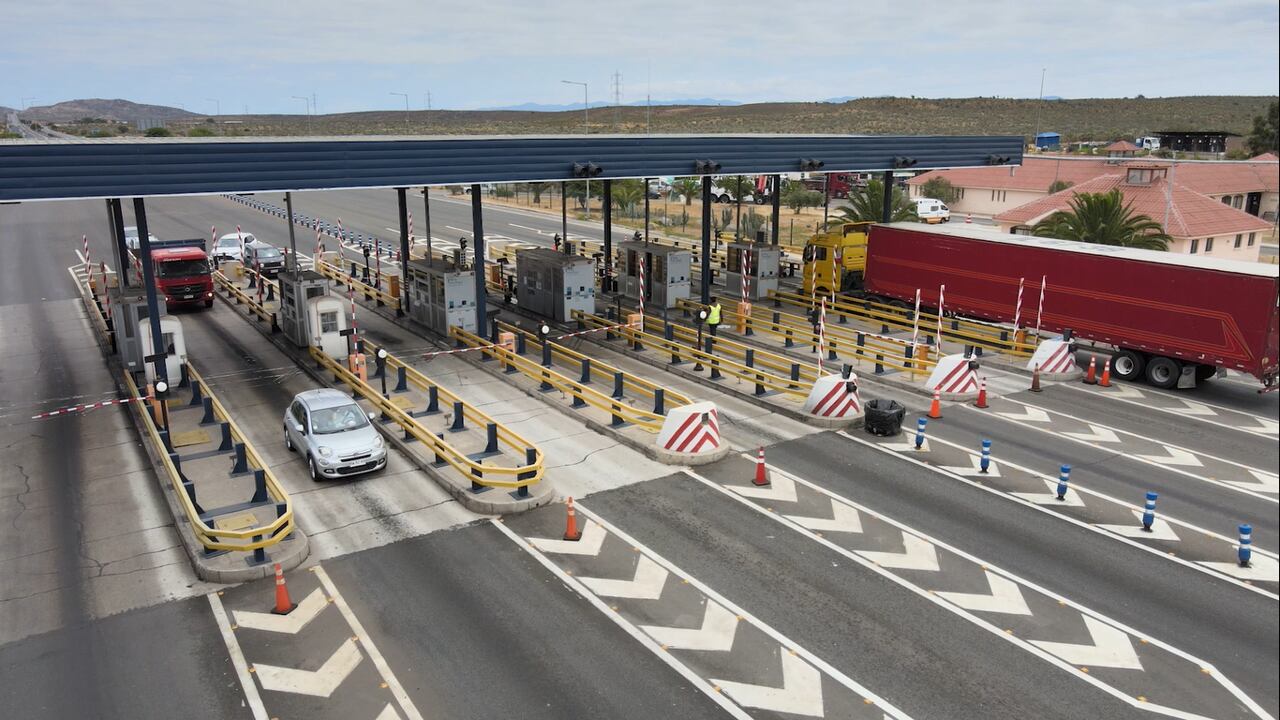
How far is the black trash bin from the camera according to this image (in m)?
21.3

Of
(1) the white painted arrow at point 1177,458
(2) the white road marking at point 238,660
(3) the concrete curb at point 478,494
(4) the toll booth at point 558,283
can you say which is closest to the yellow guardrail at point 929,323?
(1) the white painted arrow at point 1177,458

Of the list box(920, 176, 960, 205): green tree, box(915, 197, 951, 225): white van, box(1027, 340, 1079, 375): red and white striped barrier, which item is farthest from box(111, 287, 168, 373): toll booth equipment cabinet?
box(920, 176, 960, 205): green tree

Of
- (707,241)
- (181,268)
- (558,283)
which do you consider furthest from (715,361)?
(181,268)

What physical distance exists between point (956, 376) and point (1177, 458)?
5.78m

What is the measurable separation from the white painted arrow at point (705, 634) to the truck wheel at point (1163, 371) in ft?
59.4

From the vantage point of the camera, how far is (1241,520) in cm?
1675

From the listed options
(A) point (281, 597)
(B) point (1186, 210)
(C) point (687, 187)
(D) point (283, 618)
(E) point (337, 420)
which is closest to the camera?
(D) point (283, 618)

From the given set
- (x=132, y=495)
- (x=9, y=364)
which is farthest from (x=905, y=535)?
(x=9, y=364)

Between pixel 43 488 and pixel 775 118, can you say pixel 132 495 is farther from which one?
pixel 775 118

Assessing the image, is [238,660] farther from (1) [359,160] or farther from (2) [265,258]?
(2) [265,258]

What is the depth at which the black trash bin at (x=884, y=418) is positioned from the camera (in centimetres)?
2127

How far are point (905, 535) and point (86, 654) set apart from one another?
13.2m

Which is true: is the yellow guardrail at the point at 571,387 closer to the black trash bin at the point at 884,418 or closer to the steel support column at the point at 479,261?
the steel support column at the point at 479,261

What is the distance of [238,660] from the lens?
1244cm
